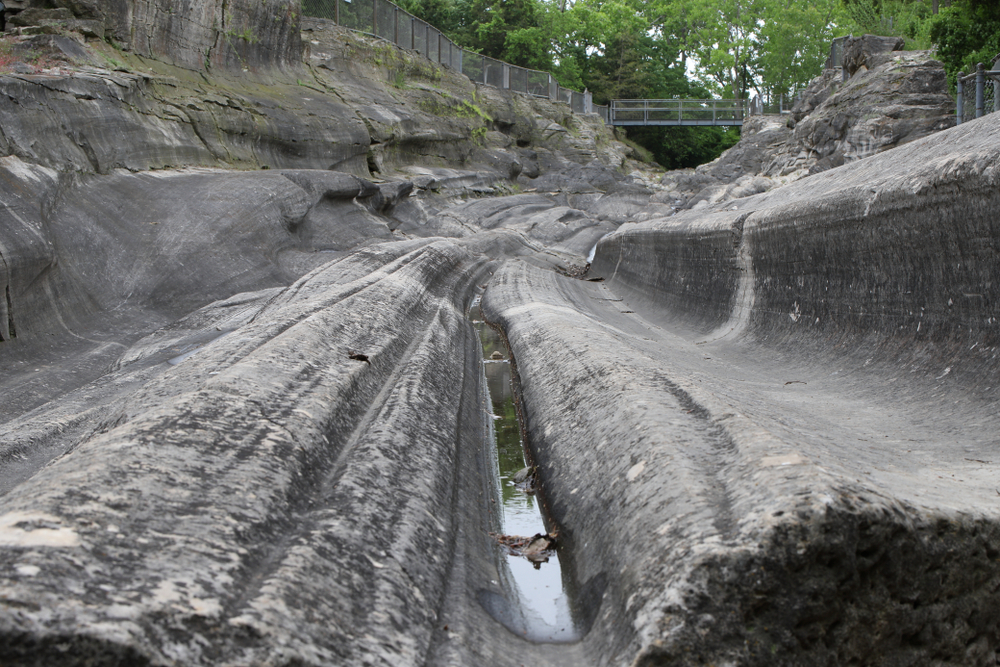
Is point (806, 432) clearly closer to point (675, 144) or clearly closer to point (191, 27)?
point (191, 27)

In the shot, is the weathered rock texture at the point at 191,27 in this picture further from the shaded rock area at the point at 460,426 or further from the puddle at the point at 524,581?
the puddle at the point at 524,581

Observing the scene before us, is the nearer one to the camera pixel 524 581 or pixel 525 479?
pixel 524 581

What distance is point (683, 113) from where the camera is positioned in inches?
1261

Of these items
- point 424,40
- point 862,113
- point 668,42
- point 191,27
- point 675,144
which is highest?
point 668,42

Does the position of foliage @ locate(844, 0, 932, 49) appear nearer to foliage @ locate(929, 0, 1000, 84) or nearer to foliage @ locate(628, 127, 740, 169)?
foliage @ locate(929, 0, 1000, 84)

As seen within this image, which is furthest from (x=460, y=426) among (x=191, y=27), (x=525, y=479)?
(x=191, y=27)

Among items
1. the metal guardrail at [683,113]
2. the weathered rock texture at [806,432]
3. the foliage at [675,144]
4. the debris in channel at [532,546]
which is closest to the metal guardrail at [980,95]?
the weathered rock texture at [806,432]

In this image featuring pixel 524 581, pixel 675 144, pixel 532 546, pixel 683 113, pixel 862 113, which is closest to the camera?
pixel 524 581

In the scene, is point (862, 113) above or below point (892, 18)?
below

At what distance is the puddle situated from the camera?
196cm

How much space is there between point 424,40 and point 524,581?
18.5m

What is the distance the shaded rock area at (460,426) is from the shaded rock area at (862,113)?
640 centimetres

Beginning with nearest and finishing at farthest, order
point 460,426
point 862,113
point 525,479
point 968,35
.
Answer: point 525,479
point 460,426
point 862,113
point 968,35

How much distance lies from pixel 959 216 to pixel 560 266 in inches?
314
